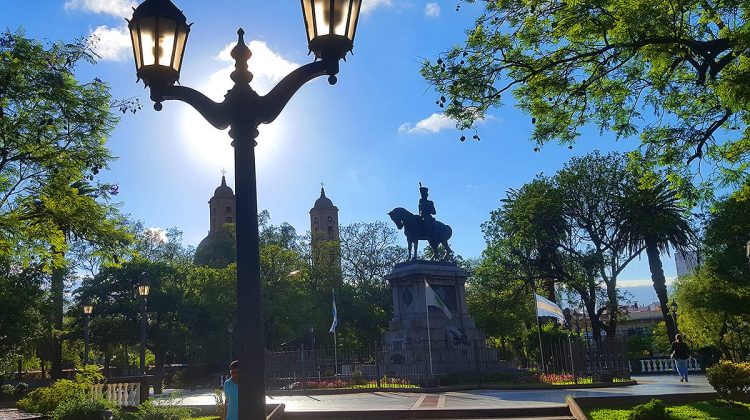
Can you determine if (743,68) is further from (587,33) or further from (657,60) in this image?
(587,33)

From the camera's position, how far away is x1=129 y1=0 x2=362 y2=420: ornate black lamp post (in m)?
4.41

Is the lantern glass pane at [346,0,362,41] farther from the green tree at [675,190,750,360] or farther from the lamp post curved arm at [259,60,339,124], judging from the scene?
the green tree at [675,190,750,360]

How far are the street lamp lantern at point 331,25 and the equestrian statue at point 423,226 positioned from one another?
23.1 meters

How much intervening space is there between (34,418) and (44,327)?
28683 mm

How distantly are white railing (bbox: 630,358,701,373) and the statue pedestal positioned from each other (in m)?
12.6

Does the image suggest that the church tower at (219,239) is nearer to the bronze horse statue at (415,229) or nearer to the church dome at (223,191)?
the church dome at (223,191)

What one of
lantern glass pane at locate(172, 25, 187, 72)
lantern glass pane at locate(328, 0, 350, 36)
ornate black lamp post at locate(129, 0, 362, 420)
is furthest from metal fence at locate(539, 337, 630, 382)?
lantern glass pane at locate(172, 25, 187, 72)

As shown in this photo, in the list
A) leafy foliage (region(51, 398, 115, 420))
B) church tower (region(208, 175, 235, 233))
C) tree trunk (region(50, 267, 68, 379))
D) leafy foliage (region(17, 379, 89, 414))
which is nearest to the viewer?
leafy foliage (region(51, 398, 115, 420))

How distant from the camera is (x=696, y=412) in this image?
12328mm

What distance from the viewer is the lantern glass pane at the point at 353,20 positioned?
15.0ft

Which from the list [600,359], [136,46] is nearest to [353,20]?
[136,46]

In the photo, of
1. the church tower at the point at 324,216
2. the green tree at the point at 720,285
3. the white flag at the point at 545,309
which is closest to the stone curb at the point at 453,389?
the white flag at the point at 545,309

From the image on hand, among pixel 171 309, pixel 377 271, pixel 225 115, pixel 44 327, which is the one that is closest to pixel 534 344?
pixel 377 271

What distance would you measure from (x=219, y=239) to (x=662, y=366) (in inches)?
1994
